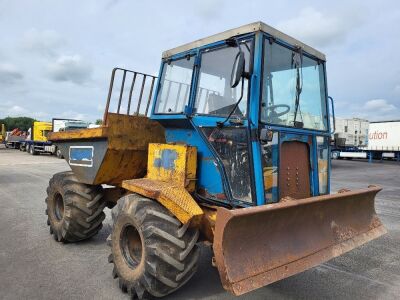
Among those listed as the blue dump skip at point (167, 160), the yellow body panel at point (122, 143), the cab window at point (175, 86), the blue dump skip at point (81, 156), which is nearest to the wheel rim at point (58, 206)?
the blue dump skip at point (81, 156)

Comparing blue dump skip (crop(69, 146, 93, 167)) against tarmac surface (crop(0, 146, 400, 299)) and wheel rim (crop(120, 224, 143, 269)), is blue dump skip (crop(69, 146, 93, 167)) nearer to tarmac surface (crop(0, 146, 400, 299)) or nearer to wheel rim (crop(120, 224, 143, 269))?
tarmac surface (crop(0, 146, 400, 299))

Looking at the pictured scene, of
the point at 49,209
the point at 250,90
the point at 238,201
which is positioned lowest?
the point at 49,209

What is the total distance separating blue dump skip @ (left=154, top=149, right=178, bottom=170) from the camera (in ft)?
14.3

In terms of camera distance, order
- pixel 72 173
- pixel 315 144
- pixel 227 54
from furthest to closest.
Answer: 1. pixel 72 173
2. pixel 315 144
3. pixel 227 54

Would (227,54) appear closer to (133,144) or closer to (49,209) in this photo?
(133,144)

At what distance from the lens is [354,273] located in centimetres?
487

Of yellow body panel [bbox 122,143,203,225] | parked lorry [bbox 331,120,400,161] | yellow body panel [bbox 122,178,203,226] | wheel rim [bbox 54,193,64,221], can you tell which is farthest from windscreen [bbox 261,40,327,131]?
parked lorry [bbox 331,120,400,161]

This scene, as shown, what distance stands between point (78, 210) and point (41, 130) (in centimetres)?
2917

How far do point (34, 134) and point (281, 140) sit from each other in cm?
3309

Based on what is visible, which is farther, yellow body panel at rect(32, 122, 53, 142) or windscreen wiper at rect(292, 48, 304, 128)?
yellow body panel at rect(32, 122, 53, 142)

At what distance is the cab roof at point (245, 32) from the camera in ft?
12.5

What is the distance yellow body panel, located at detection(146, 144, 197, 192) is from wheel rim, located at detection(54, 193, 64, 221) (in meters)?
2.29

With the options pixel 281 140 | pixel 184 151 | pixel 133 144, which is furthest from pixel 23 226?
pixel 281 140

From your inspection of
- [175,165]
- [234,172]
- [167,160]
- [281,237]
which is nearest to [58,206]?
[167,160]
